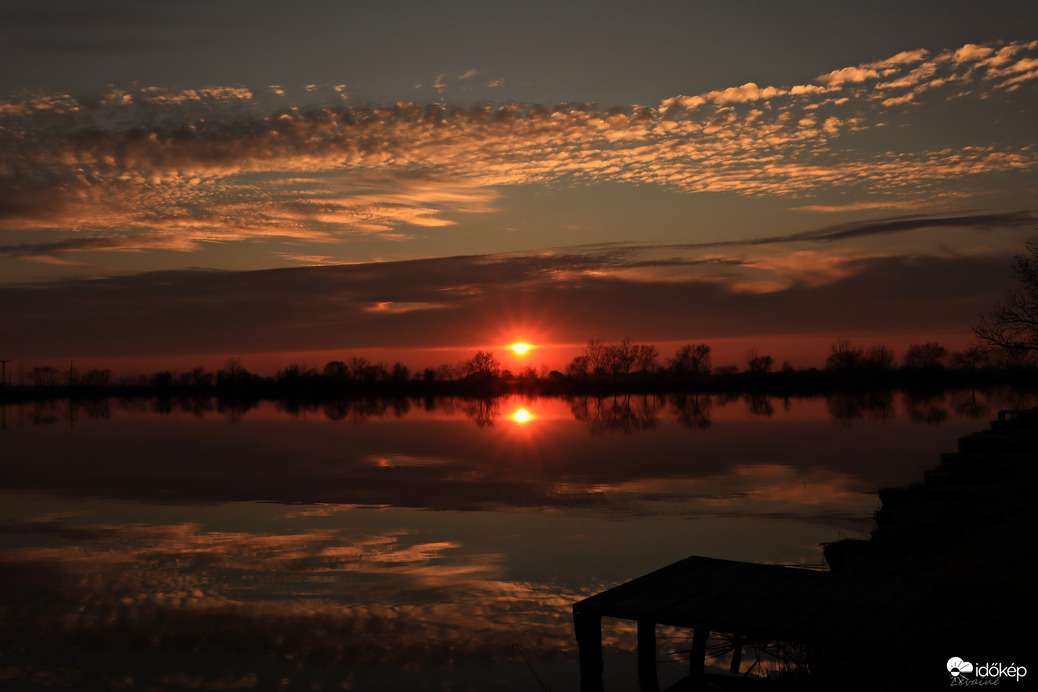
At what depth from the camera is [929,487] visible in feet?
49.0

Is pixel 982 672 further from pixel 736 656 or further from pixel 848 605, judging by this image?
pixel 736 656

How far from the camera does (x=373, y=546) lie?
1395 cm

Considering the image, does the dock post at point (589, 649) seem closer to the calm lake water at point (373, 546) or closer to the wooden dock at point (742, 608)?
the wooden dock at point (742, 608)

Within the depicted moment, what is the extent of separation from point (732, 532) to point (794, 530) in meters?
1.10

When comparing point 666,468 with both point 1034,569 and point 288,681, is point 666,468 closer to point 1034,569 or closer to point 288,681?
point 1034,569

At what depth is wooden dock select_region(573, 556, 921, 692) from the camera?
263 inches

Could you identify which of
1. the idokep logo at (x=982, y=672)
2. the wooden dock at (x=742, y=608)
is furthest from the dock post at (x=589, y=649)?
the idokep logo at (x=982, y=672)

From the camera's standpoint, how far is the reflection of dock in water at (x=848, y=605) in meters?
6.72

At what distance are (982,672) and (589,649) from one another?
314cm

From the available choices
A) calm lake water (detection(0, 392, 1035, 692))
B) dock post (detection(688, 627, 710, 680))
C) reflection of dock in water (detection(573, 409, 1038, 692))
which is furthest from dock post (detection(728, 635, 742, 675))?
calm lake water (detection(0, 392, 1035, 692))

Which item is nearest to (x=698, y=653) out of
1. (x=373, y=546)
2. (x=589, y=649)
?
(x=589, y=649)

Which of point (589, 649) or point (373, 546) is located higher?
point (589, 649)

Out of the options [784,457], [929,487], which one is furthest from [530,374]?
[929,487]

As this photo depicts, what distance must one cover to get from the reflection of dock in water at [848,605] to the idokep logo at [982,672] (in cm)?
19
